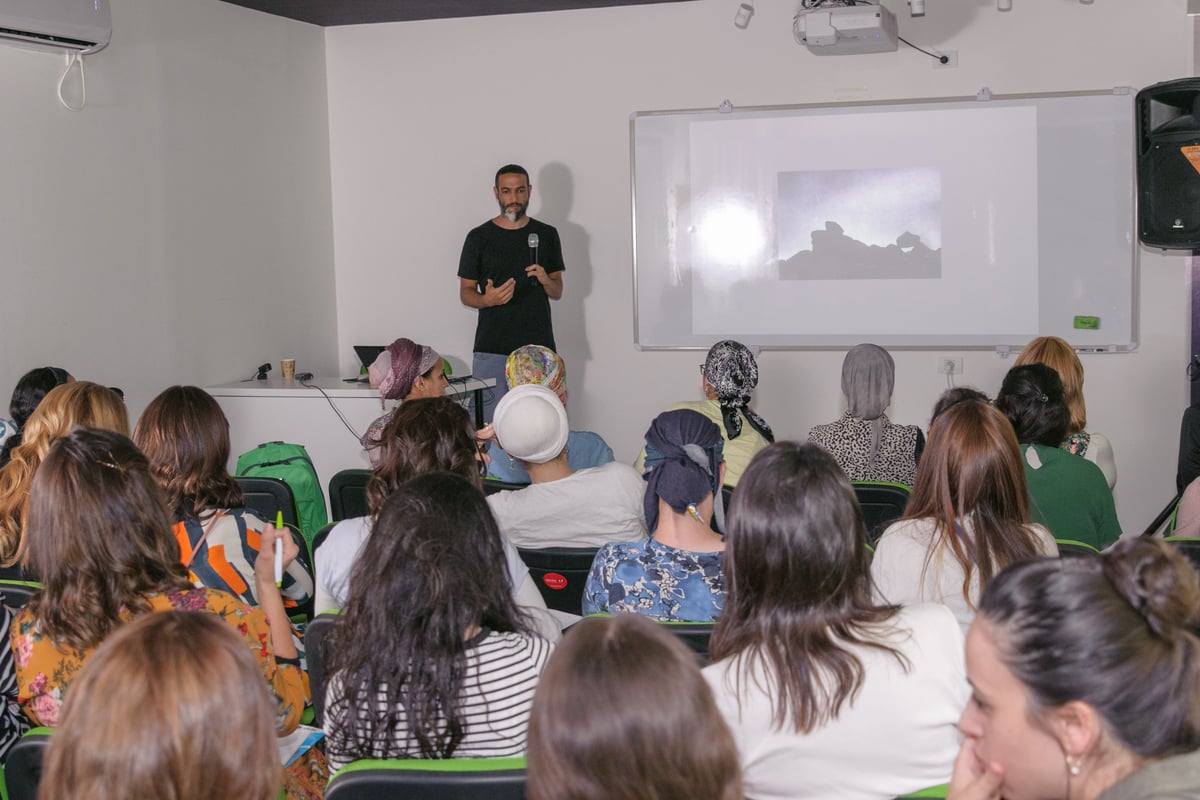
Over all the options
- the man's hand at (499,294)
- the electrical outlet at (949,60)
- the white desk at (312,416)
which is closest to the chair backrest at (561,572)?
the white desk at (312,416)

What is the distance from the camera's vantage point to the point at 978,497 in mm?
2268

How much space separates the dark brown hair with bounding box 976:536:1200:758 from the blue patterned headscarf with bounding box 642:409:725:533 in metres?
1.07

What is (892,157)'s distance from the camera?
6.10 m

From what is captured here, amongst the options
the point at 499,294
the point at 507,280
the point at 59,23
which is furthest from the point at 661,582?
the point at 507,280

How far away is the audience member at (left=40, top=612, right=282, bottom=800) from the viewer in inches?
41.5

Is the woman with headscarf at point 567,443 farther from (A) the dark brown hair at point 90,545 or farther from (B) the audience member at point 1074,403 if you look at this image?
(A) the dark brown hair at point 90,545

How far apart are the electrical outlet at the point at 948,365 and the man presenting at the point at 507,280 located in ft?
6.86

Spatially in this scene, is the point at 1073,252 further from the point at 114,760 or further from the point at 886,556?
the point at 114,760

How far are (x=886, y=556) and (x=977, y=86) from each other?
4363 mm

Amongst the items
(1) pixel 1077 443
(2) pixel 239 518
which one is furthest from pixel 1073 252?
(2) pixel 239 518

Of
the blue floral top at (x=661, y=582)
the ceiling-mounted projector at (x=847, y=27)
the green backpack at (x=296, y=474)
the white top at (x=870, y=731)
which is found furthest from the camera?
the ceiling-mounted projector at (x=847, y=27)

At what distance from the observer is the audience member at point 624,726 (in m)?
1.04

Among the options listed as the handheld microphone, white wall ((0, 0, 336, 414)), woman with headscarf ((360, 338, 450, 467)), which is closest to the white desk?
white wall ((0, 0, 336, 414))

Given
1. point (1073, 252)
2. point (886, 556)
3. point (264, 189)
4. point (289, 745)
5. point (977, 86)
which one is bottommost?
point (289, 745)
